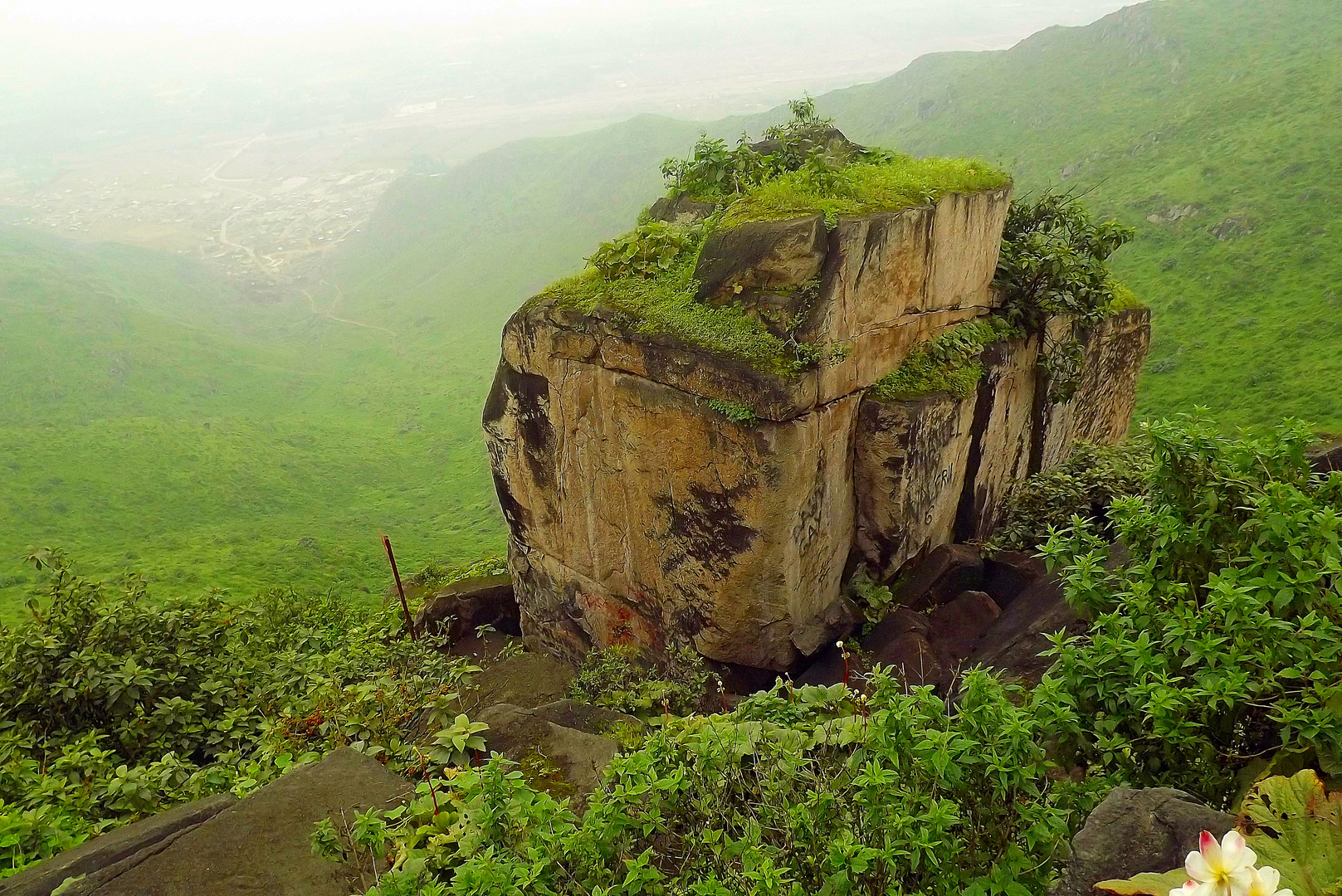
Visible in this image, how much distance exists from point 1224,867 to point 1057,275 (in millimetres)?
10074

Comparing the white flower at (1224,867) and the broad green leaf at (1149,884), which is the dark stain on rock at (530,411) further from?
the white flower at (1224,867)

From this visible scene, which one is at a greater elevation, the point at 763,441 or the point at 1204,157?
the point at 1204,157

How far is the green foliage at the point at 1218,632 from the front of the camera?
330 centimetres

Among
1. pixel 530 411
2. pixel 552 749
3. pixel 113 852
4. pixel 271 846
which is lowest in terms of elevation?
pixel 552 749

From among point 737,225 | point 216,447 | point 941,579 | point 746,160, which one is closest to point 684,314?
point 737,225

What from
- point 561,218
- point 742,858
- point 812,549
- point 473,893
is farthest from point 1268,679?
point 561,218

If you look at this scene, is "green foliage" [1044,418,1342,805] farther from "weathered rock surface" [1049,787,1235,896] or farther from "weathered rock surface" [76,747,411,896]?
"weathered rock surface" [76,747,411,896]

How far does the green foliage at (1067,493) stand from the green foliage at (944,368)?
196cm

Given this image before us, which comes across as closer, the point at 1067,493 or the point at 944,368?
the point at 944,368

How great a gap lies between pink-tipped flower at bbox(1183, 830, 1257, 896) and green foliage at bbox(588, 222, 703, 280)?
843cm

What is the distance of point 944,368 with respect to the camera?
9.79m

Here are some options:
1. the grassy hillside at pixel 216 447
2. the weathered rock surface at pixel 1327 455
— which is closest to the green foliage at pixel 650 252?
the weathered rock surface at pixel 1327 455

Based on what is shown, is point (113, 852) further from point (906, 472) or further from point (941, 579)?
point (941, 579)

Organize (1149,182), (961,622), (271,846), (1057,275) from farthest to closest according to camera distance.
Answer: (1149,182) < (1057,275) < (961,622) < (271,846)
